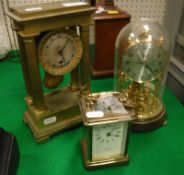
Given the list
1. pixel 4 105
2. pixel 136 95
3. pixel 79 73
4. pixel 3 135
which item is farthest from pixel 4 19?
pixel 136 95

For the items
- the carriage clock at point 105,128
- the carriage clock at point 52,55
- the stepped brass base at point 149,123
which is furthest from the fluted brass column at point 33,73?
the stepped brass base at point 149,123

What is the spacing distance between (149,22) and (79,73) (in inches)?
17.3

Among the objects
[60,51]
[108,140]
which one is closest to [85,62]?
[60,51]

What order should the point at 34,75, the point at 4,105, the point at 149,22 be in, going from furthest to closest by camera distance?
the point at 4,105 < the point at 149,22 < the point at 34,75

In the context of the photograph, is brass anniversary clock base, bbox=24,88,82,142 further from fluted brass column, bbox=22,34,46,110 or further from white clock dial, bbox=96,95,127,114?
white clock dial, bbox=96,95,127,114

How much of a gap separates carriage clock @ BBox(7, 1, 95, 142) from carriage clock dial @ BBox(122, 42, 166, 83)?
0.20m

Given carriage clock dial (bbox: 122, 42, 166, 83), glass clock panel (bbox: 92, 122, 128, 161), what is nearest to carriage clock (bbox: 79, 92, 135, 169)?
glass clock panel (bbox: 92, 122, 128, 161)

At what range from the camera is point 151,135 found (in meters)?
1.14

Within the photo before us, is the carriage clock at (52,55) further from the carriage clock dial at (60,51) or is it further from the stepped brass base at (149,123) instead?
the stepped brass base at (149,123)

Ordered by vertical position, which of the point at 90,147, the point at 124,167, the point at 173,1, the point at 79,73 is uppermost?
the point at 173,1

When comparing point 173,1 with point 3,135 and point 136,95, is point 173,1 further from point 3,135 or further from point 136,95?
point 3,135

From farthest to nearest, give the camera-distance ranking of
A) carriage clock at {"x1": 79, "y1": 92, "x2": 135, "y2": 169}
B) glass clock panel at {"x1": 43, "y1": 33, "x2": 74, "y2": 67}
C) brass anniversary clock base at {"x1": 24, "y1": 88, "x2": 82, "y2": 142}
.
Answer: brass anniversary clock base at {"x1": 24, "y1": 88, "x2": 82, "y2": 142} → glass clock panel at {"x1": 43, "y1": 33, "x2": 74, "y2": 67} → carriage clock at {"x1": 79, "y1": 92, "x2": 135, "y2": 169}

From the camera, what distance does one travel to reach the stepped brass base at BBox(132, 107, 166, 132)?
1113 millimetres

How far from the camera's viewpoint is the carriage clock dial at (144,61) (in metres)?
1.00
